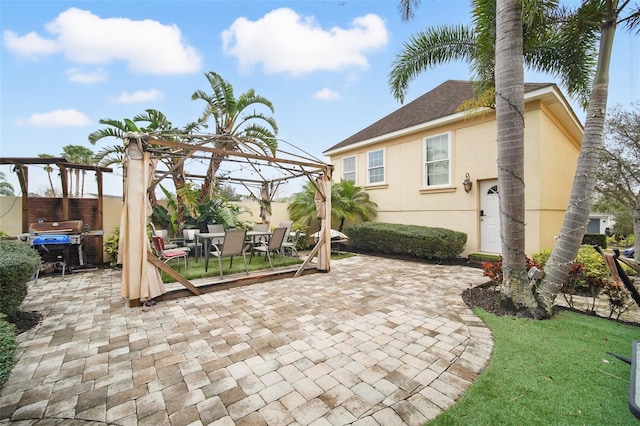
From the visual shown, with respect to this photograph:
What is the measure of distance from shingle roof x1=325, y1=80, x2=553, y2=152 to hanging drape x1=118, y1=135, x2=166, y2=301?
30.2 feet

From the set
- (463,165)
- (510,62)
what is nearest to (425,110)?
(463,165)

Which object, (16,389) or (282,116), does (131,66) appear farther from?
(16,389)

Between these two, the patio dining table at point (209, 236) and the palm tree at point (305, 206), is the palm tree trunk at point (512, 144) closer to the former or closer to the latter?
the patio dining table at point (209, 236)

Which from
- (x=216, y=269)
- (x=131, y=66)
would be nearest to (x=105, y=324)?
(x=216, y=269)

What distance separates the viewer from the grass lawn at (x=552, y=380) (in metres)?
2.12

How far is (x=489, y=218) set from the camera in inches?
347

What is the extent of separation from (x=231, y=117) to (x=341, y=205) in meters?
5.58

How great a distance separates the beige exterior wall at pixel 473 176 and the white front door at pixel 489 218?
19cm

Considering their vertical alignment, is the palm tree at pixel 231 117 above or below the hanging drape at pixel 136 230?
above

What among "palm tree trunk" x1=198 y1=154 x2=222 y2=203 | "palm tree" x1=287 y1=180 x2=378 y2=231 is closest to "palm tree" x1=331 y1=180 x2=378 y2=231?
"palm tree" x1=287 y1=180 x2=378 y2=231

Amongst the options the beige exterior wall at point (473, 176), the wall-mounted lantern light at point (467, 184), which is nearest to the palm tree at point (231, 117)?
the beige exterior wall at point (473, 176)

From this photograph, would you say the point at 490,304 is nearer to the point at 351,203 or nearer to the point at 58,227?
the point at 351,203

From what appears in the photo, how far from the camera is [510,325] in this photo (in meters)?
3.89

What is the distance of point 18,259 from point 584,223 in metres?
8.27
